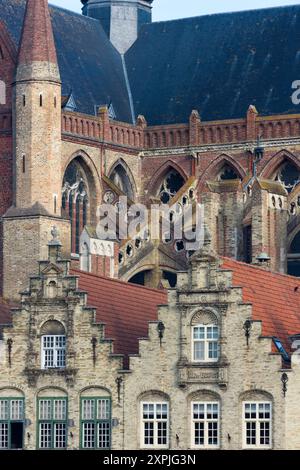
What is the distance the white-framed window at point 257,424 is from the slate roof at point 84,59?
37873 mm

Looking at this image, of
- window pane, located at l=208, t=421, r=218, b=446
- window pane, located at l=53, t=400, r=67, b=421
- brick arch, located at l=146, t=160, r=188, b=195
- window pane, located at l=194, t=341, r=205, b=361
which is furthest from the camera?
brick arch, located at l=146, t=160, r=188, b=195

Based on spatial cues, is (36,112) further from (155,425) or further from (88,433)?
(155,425)

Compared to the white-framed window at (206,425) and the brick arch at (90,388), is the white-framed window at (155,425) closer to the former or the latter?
the white-framed window at (206,425)

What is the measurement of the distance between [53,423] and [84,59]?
4082 cm

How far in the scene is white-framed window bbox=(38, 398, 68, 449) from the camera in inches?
2753

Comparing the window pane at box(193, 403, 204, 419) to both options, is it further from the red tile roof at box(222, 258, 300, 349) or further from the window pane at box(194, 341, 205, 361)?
the red tile roof at box(222, 258, 300, 349)

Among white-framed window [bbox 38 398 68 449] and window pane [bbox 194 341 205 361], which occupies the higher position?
window pane [bbox 194 341 205 361]

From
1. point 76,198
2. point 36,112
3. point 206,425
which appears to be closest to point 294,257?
point 76,198

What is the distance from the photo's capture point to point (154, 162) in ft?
356

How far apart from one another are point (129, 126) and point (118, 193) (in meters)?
3.63

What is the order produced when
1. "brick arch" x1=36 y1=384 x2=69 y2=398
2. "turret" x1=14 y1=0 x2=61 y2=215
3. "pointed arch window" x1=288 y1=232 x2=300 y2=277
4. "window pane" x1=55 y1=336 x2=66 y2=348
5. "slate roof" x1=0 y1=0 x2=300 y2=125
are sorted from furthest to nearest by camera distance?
"slate roof" x1=0 y1=0 x2=300 y2=125 < "pointed arch window" x1=288 y1=232 x2=300 y2=277 < "turret" x1=14 y1=0 x2=61 y2=215 < "window pane" x1=55 y1=336 x2=66 y2=348 < "brick arch" x1=36 y1=384 x2=69 y2=398

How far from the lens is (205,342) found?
6956 cm

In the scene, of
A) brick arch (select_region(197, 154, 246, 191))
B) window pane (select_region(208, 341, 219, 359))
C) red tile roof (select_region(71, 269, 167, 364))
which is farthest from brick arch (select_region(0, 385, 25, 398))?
brick arch (select_region(197, 154, 246, 191))
